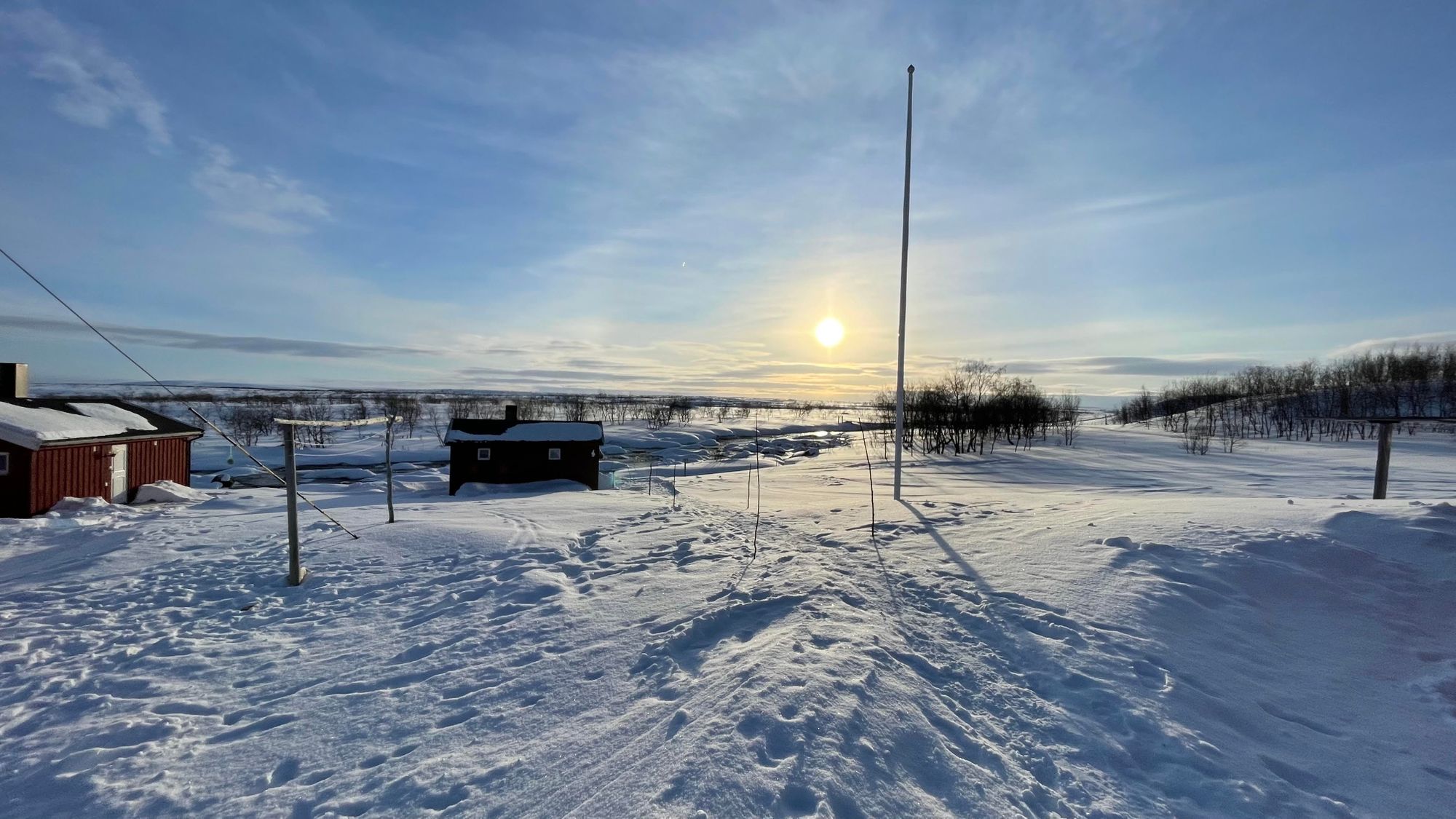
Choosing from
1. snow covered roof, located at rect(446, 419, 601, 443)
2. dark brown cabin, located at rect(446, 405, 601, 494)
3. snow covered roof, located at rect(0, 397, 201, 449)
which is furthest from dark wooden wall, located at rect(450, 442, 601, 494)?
snow covered roof, located at rect(0, 397, 201, 449)

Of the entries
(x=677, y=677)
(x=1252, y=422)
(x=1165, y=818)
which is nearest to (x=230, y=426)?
(x=677, y=677)

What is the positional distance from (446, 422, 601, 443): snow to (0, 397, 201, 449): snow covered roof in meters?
8.05

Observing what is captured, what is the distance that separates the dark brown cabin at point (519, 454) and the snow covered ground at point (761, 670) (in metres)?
12.1

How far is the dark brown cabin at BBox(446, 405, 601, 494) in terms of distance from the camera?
2267 centimetres

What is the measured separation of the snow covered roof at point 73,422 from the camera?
14180 millimetres

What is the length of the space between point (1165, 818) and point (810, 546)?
247 inches

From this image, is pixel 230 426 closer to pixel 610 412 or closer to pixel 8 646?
pixel 610 412

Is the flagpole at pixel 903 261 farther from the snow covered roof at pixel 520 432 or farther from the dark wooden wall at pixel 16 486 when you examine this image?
the dark wooden wall at pixel 16 486

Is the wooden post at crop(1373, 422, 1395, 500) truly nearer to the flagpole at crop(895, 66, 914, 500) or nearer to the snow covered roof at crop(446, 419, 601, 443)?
the flagpole at crop(895, 66, 914, 500)

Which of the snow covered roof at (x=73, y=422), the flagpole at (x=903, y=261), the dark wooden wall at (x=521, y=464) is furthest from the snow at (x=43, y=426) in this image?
the flagpole at (x=903, y=261)

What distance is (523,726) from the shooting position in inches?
172

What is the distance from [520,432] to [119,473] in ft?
36.6

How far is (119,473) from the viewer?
1681 cm

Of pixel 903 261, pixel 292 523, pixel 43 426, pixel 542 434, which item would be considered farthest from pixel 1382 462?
pixel 43 426
